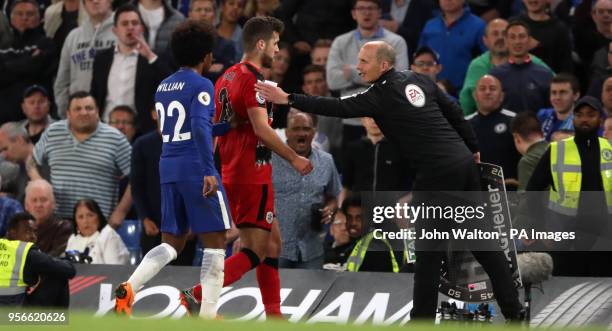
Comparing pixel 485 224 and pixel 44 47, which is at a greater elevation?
pixel 44 47

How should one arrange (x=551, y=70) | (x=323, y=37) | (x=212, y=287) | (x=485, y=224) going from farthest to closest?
(x=323, y=37), (x=551, y=70), (x=485, y=224), (x=212, y=287)

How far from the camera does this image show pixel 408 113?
1033 centimetres

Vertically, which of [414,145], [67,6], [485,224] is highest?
[67,6]

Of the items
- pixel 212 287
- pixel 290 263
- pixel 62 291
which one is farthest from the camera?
pixel 290 263

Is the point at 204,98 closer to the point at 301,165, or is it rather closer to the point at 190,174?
the point at 190,174

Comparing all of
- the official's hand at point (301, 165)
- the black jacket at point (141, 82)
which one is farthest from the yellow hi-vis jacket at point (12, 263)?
the black jacket at point (141, 82)

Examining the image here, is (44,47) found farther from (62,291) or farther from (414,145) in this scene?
(414,145)

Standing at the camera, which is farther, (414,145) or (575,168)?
(575,168)

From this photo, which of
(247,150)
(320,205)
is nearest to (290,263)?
(320,205)

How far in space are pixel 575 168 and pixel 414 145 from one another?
239cm

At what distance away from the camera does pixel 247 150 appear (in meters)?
10.5

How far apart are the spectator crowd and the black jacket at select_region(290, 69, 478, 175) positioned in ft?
6.92

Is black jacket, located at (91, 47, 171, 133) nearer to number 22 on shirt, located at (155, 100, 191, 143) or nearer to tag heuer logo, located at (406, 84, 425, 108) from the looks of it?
number 22 on shirt, located at (155, 100, 191, 143)

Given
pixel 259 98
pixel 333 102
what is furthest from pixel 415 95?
pixel 259 98
